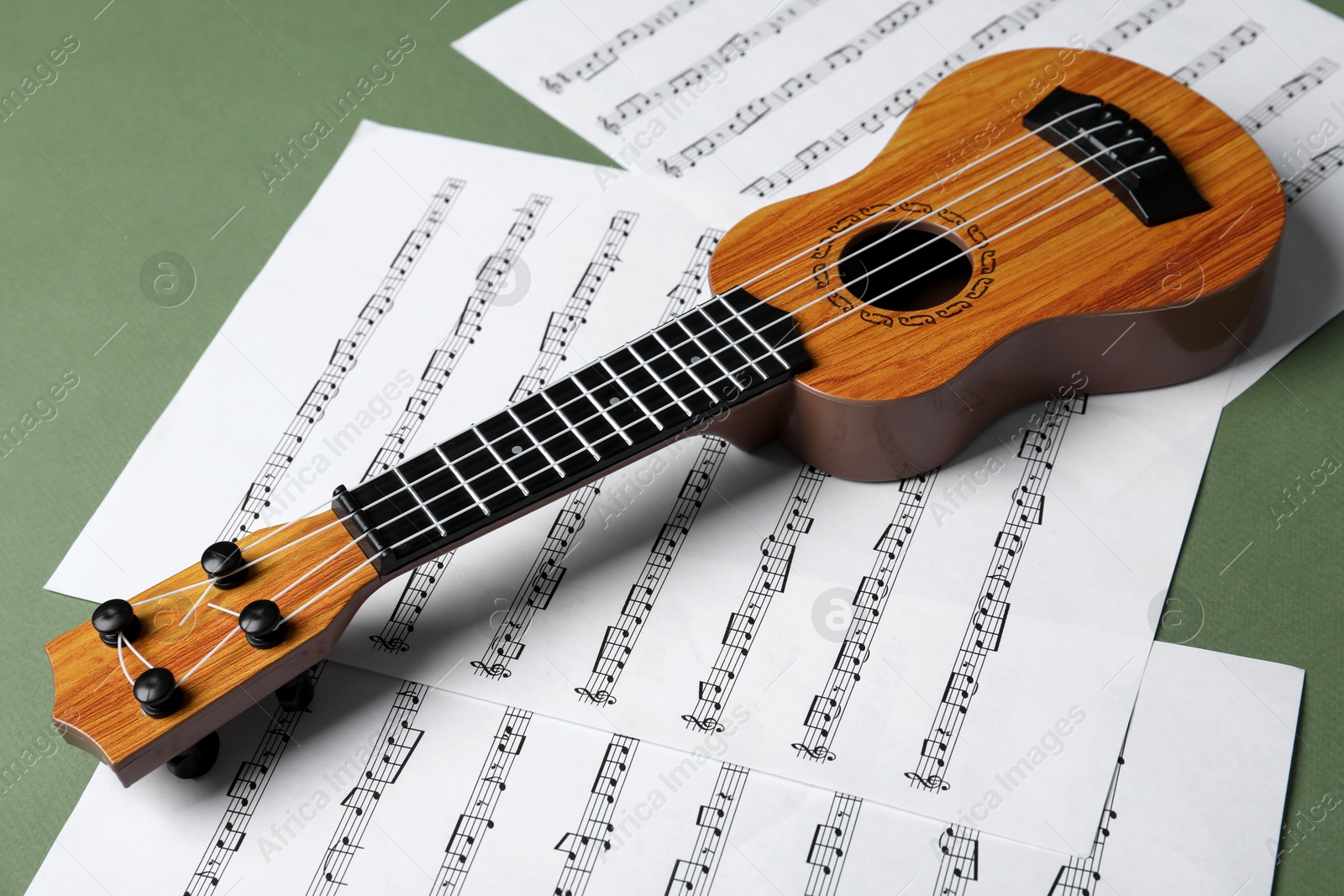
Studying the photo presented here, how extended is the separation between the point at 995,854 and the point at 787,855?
0.22 metres

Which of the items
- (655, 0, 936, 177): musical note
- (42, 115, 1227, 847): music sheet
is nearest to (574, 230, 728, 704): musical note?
(42, 115, 1227, 847): music sheet

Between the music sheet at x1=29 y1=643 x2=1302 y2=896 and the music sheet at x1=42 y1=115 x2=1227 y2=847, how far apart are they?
0.03 metres

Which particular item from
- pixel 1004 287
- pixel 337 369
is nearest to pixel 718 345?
pixel 1004 287

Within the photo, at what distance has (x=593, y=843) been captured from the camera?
51.8 inches

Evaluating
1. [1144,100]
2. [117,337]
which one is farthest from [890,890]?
[117,337]

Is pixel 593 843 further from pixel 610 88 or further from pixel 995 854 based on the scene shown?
pixel 610 88

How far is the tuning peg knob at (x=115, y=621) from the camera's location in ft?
3.99

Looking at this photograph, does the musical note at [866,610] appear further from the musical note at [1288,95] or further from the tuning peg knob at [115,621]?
the musical note at [1288,95]

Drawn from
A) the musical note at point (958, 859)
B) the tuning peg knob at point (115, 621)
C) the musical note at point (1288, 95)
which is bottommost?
the musical note at point (1288, 95)

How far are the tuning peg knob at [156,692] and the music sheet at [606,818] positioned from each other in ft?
0.63

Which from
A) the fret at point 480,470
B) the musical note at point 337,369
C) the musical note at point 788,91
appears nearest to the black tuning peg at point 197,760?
the musical note at point 337,369

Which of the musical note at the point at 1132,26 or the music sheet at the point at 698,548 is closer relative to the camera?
the music sheet at the point at 698,548

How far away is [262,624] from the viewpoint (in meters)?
1.22

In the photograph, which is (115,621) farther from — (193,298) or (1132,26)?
(1132,26)
